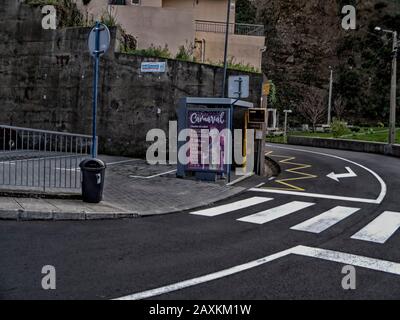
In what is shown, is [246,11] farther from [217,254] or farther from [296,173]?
[217,254]

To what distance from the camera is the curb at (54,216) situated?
26.5 ft

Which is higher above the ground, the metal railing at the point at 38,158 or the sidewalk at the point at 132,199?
the metal railing at the point at 38,158

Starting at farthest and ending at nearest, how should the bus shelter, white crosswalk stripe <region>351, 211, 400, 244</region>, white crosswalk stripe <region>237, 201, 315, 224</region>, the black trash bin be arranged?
the bus shelter → the black trash bin → white crosswalk stripe <region>237, 201, 315, 224</region> → white crosswalk stripe <region>351, 211, 400, 244</region>

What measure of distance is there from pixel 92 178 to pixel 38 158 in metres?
1.42

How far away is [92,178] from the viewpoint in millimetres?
9414

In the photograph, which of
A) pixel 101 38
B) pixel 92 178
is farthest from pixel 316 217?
pixel 101 38

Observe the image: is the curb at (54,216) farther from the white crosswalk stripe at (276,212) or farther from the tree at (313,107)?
the tree at (313,107)

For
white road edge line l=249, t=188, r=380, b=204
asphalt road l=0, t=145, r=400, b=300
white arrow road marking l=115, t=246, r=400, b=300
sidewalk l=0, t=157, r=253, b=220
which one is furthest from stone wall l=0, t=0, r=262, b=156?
white arrow road marking l=115, t=246, r=400, b=300

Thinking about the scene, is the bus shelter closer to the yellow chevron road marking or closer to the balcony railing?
the yellow chevron road marking

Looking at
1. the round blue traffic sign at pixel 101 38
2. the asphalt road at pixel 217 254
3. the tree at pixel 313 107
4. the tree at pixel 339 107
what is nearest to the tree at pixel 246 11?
the tree at pixel 313 107

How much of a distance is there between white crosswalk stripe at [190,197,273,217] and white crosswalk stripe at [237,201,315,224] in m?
0.69

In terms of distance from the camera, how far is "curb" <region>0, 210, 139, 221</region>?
809 centimetres
